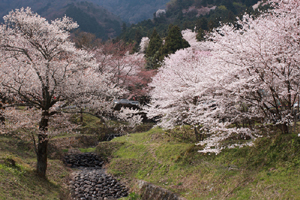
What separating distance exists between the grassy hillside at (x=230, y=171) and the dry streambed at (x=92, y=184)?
2.64ft

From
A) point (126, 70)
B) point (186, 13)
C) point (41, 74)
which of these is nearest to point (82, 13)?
point (186, 13)

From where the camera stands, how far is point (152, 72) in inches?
1073

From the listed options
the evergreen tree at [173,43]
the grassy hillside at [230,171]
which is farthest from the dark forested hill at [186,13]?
the grassy hillside at [230,171]

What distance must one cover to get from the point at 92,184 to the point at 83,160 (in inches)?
141

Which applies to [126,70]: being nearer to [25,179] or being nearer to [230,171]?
[25,179]

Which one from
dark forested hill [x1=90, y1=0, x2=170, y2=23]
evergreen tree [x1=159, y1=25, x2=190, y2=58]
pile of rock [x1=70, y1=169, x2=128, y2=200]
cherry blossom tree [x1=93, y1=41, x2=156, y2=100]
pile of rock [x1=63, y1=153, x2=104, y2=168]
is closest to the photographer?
pile of rock [x1=70, y1=169, x2=128, y2=200]

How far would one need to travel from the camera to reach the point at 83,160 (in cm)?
1327

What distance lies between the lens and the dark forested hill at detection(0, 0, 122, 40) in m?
96.7

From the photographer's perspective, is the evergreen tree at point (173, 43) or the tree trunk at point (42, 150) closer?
the tree trunk at point (42, 150)

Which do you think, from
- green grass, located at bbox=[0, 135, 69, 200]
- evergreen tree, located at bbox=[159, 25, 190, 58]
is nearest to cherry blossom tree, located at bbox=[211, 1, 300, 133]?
green grass, located at bbox=[0, 135, 69, 200]

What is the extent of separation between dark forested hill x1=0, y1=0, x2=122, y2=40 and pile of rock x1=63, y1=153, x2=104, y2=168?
87840 mm

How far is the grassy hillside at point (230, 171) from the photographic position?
4.92 metres

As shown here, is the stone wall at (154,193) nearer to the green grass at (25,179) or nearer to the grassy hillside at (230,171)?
the grassy hillside at (230,171)

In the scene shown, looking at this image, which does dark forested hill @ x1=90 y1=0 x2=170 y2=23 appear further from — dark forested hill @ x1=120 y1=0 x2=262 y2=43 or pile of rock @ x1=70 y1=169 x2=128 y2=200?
pile of rock @ x1=70 y1=169 x2=128 y2=200
